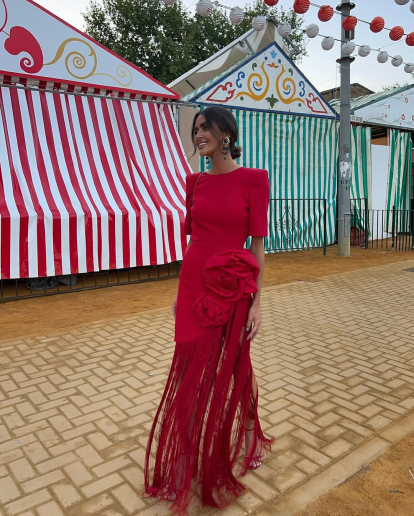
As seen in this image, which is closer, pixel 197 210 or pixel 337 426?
pixel 197 210

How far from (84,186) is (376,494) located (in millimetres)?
5725

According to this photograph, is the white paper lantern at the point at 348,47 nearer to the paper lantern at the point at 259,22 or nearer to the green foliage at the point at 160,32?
the paper lantern at the point at 259,22

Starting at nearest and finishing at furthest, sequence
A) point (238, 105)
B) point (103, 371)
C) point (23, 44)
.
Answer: point (103, 371) → point (23, 44) → point (238, 105)

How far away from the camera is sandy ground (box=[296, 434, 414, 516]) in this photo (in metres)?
1.99

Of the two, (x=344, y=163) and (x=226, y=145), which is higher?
(x=344, y=163)

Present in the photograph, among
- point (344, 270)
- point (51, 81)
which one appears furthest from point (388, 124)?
point (51, 81)

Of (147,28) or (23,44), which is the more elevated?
(147,28)

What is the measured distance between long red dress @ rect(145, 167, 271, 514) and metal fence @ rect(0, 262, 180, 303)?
4.67 metres

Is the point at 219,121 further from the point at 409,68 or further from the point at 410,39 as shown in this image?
the point at 409,68

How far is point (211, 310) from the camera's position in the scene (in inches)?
75.7

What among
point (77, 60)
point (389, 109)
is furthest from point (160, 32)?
point (77, 60)

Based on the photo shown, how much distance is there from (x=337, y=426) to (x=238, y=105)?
25.8ft

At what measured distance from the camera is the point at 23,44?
6.15m

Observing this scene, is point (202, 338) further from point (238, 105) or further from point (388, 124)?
point (388, 124)
